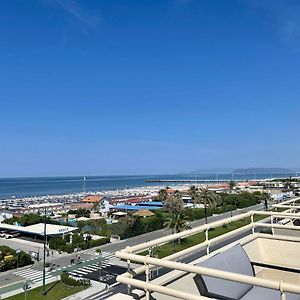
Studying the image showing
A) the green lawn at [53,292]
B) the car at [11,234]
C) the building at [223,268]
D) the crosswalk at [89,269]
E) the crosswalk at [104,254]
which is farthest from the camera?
the car at [11,234]

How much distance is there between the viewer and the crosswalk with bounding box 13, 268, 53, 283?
1994 cm

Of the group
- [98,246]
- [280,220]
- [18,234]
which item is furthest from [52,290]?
[18,234]

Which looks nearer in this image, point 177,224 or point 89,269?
point 89,269

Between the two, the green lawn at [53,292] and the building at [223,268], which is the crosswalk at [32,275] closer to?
the green lawn at [53,292]

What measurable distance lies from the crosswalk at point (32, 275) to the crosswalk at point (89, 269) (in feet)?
4.99

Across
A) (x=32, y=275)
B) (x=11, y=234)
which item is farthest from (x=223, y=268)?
(x=11, y=234)

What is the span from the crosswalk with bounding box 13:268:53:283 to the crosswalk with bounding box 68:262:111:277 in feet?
4.99

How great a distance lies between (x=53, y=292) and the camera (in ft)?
57.1

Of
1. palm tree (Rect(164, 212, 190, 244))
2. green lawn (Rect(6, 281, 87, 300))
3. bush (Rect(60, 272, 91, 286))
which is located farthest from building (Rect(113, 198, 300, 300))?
palm tree (Rect(164, 212, 190, 244))

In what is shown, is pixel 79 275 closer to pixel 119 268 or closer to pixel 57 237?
pixel 119 268

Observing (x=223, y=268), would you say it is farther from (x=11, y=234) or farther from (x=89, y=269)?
(x=11, y=234)

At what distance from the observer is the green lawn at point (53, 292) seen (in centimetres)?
1661

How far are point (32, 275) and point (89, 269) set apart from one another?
3525 mm

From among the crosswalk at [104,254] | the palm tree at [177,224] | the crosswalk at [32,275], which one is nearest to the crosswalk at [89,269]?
the crosswalk at [104,254]
